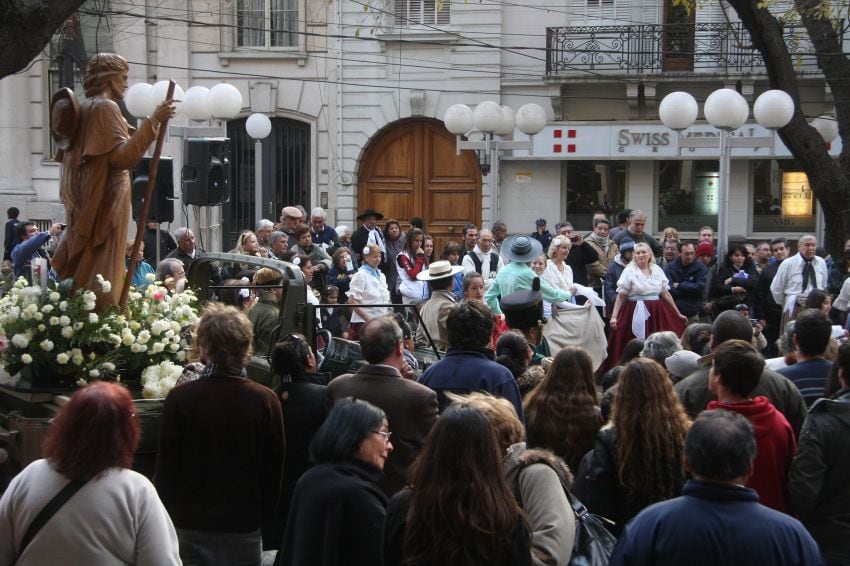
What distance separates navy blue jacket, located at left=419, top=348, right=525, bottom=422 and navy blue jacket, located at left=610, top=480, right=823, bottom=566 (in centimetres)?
220

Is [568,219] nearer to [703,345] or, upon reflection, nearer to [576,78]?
[576,78]

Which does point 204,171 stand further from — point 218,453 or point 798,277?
point 218,453

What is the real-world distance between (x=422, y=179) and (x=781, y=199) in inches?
278

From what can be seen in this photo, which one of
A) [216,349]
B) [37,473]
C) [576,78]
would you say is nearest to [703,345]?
[216,349]

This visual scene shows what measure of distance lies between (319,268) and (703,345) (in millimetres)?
6896

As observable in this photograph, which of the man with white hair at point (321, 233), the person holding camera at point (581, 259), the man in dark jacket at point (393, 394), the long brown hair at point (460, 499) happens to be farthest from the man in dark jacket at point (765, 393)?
the man with white hair at point (321, 233)

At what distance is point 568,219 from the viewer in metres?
24.6

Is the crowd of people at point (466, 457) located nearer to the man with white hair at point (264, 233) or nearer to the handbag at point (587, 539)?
the handbag at point (587, 539)

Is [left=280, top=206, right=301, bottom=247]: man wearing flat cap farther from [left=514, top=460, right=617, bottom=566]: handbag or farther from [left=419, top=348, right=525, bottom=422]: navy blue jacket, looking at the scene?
[left=514, top=460, right=617, bottom=566]: handbag

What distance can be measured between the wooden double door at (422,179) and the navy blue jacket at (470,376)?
17779 mm

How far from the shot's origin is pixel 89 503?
4.02 m

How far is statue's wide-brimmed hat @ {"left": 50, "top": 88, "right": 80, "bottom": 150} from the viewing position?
303 inches

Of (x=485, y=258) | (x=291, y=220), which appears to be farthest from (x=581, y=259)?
(x=291, y=220)

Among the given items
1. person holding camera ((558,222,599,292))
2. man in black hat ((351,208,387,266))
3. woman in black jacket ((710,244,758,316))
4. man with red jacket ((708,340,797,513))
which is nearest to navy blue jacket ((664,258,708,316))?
woman in black jacket ((710,244,758,316))
